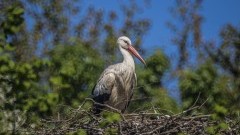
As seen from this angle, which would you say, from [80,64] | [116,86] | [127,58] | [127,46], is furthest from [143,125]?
[80,64]

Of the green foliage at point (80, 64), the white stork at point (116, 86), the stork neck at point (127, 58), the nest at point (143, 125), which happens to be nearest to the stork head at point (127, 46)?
the stork neck at point (127, 58)

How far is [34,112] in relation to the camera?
5137 mm

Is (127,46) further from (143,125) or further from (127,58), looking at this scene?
(143,125)

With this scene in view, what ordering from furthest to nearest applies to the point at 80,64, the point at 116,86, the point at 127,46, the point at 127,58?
the point at 80,64 < the point at 127,46 < the point at 127,58 < the point at 116,86

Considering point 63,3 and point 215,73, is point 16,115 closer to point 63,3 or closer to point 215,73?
point 215,73

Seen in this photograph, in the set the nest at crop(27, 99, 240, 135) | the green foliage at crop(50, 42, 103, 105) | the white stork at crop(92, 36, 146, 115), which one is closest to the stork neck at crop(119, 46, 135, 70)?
the white stork at crop(92, 36, 146, 115)

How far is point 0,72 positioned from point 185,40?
63.7 ft

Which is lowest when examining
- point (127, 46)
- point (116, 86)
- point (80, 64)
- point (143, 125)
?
point (143, 125)

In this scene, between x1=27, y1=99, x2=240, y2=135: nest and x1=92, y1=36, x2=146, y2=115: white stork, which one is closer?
x1=27, y1=99, x2=240, y2=135: nest

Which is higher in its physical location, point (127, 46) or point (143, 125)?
point (127, 46)

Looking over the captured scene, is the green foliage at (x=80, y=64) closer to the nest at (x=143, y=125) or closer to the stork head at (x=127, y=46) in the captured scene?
the stork head at (x=127, y=46)

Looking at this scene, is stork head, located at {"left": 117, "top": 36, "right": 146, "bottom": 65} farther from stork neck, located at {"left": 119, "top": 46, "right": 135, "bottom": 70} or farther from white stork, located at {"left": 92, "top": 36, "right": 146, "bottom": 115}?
white stork, located at {"left": 92, "top": 36, "right": 146, "bottom": 115}

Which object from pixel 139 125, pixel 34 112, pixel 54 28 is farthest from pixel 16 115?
pixel 54 28

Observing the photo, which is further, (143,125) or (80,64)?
(80,64)
